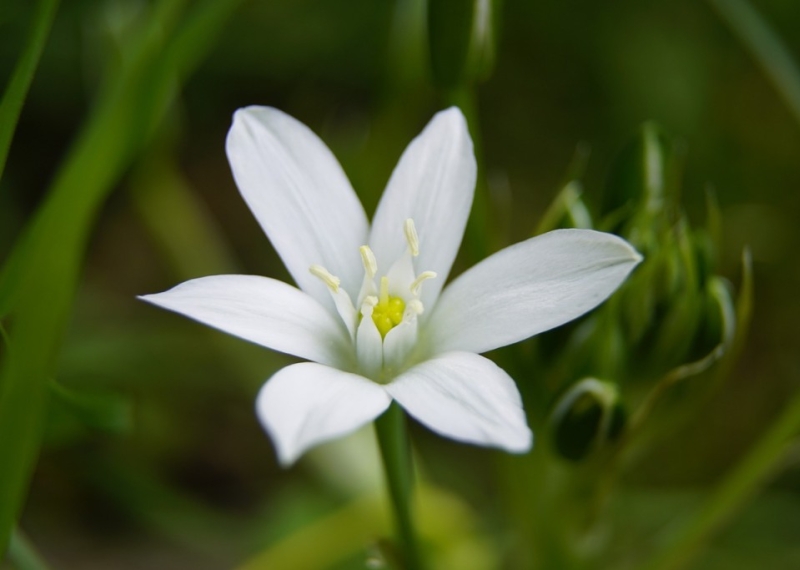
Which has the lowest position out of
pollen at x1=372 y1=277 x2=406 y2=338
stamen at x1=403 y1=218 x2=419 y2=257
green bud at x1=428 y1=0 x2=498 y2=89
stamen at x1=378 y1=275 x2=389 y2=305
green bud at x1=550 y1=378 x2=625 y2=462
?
green bud at x1=550 y1=378 x2=625 y2=462

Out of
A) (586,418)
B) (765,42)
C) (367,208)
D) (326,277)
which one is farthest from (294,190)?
(765,42)

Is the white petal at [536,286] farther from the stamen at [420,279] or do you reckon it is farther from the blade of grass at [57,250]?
the blade of grass at [57,250]

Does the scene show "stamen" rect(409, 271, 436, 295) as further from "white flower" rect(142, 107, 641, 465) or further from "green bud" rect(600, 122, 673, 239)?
"green bud" rect(600, 122, 673, 239)

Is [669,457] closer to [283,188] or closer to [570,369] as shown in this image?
[570,369]

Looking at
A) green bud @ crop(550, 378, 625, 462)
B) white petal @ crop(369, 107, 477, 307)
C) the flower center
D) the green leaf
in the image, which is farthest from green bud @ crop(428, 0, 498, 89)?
the green leaf

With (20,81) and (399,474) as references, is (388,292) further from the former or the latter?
(20,81)

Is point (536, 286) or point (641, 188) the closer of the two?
point (536, 286)

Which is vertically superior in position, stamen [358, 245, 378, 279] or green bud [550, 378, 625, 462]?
stamen [358, 245, 378, 279]
